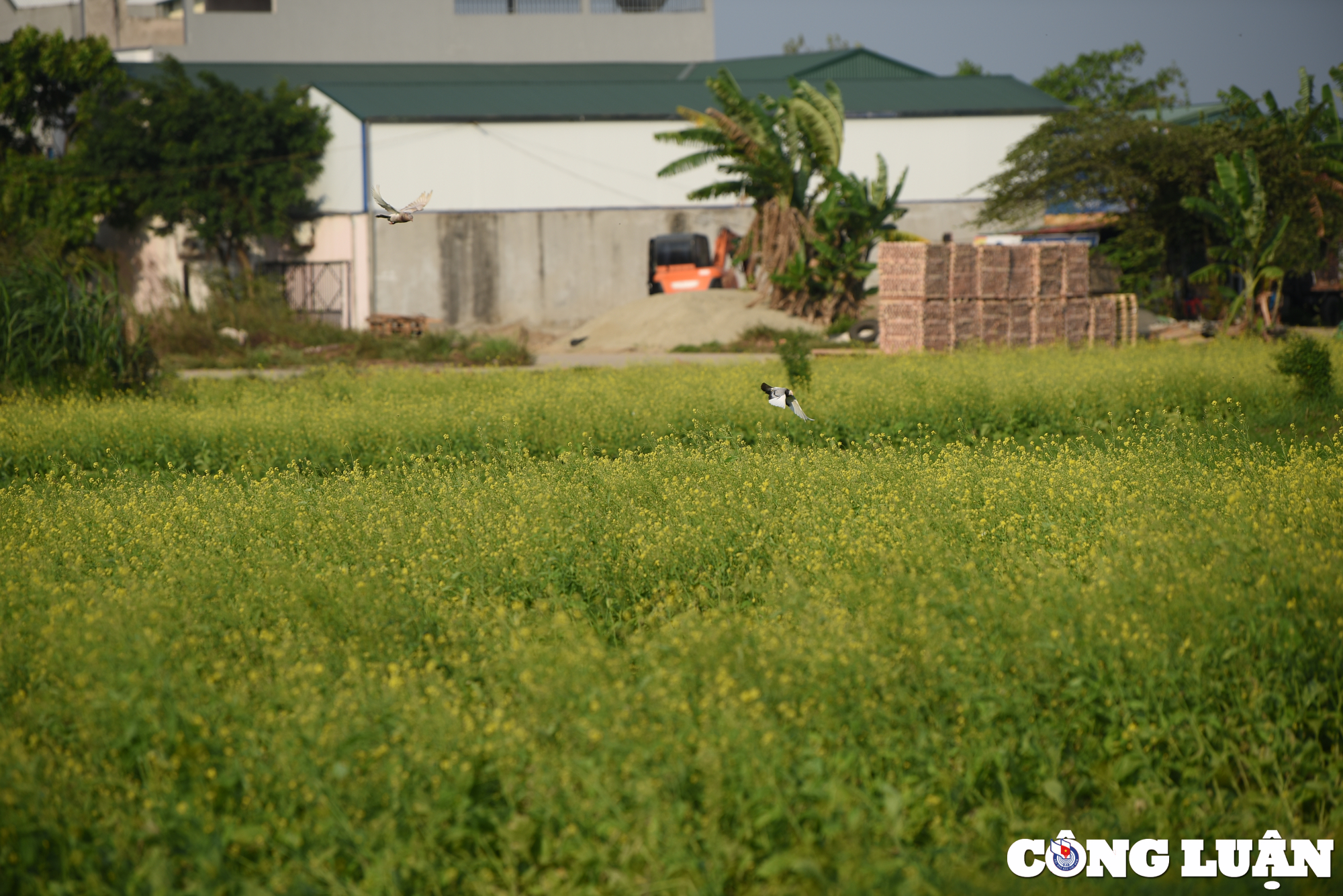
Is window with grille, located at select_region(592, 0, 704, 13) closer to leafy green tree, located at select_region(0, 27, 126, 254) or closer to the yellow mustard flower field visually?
leafy green tree, located at select_region(0, 27, 126, 254)

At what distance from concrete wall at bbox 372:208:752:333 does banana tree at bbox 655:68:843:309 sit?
652cm

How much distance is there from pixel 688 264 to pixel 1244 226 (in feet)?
44.9

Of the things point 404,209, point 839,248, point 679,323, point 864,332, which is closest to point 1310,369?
point 404,209

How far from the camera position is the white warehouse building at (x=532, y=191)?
31641 millimetres

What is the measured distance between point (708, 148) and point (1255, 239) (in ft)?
50.6

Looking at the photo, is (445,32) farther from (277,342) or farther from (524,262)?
(277,342)

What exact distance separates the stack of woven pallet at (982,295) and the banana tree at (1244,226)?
3342mm

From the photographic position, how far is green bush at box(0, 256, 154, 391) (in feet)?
43.8

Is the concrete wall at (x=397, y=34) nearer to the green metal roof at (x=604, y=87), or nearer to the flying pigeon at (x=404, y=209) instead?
the green metal roof at (x=604, y=87)

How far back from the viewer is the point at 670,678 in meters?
4.23

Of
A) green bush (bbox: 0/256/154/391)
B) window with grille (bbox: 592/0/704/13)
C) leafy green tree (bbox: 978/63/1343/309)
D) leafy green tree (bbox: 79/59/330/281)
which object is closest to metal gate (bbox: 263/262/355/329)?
leafy green tree (bbox: 79/59/330/281)

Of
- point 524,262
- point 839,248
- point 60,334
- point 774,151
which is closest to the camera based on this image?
point 60,334

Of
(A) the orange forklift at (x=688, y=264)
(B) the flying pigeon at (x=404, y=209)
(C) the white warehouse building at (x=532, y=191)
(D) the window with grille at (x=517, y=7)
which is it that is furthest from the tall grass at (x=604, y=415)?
(D) the window with grille at (x=517, y=7)

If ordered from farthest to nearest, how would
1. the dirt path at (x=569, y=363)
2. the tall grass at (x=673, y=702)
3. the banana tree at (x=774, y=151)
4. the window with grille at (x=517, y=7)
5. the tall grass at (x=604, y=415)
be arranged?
the window with grille at (x=517, y=7)
the banana tree at (x=774, y=151)
the dirt path at (x=569, y=363)
the tall grass at (x=604, y=415)
the tall grass at (x=673, y=702)
